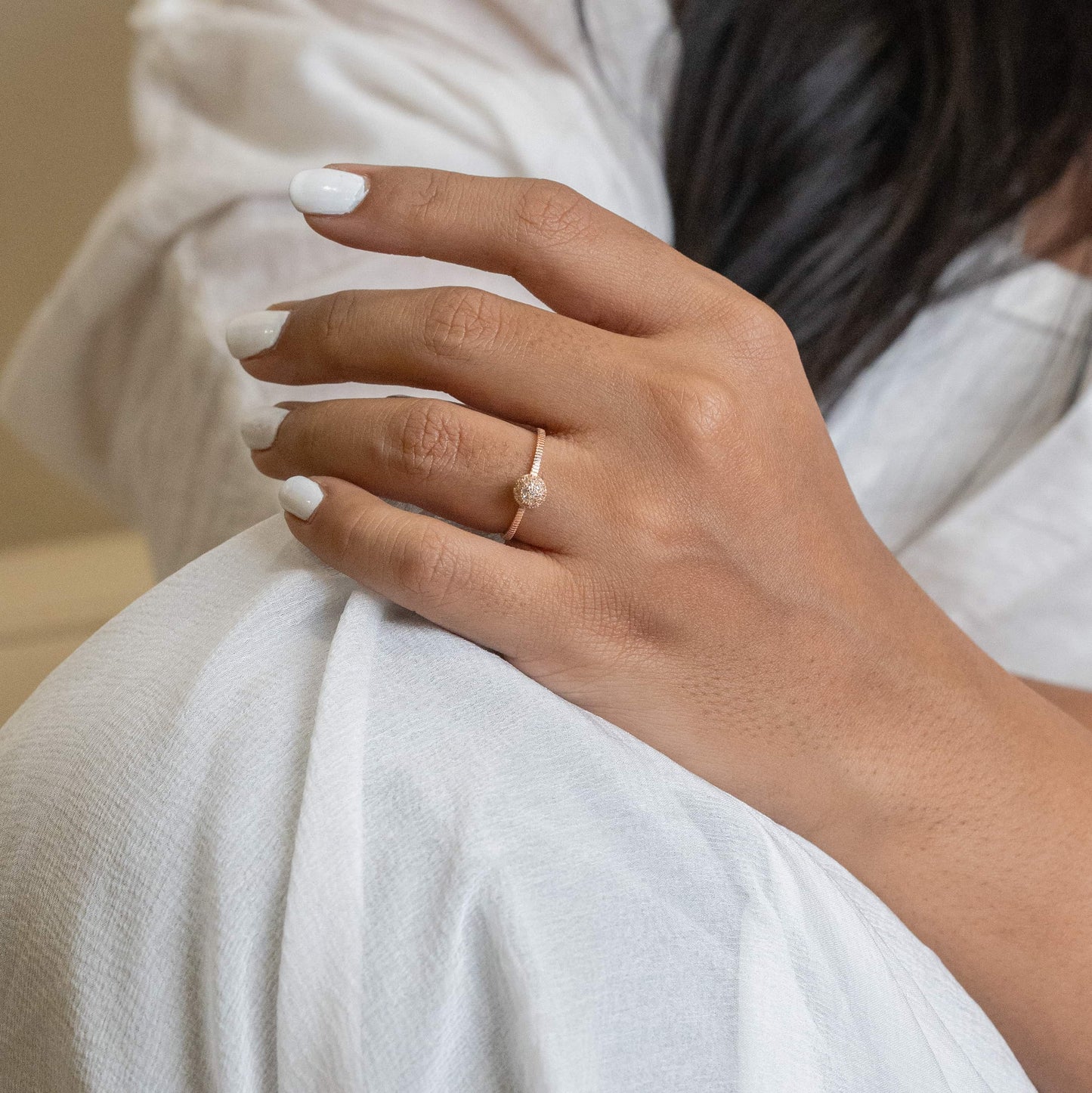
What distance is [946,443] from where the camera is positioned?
76 centimetres

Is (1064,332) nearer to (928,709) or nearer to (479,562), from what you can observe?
(928,709)

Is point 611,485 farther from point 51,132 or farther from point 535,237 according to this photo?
point 51,132

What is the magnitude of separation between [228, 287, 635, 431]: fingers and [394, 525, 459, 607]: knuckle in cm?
7

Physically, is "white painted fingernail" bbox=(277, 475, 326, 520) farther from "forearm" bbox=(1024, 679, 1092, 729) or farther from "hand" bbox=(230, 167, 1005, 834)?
"forearm" bbox=(1024, 679, 1092, 729)

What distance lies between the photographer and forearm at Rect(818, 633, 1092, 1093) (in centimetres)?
50

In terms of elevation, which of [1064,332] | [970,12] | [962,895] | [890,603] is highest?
[970,12]

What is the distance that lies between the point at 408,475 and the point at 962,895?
348 mm

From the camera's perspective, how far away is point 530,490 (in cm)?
43

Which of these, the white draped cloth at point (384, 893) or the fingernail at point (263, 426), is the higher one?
the fingernail at point (263, 426)

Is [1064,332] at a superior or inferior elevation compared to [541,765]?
superior

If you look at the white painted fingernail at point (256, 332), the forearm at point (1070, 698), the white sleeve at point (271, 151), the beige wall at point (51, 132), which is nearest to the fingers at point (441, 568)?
the white painted fingernail at point (256, 332)

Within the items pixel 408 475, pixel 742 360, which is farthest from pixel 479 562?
pixel 742 360

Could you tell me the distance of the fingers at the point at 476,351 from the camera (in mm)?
443

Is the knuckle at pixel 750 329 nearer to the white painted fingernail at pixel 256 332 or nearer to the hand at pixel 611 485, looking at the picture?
the hand at pixel 611 485
